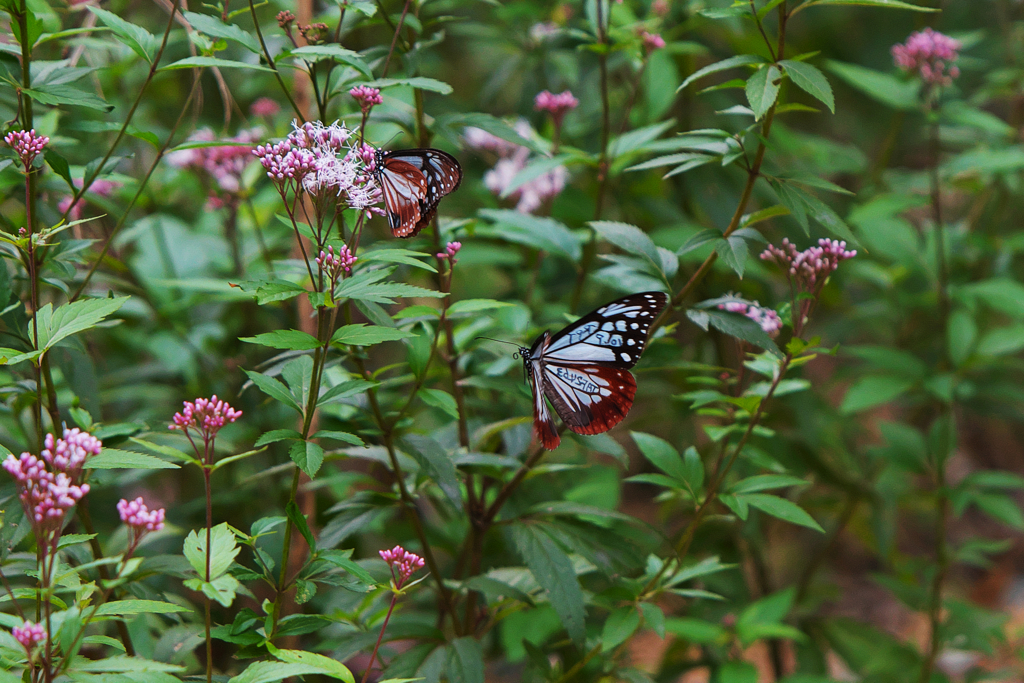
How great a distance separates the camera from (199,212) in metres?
2.23

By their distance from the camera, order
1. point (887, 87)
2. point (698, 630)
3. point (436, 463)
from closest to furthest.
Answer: point (436, 463) < point (698, 630) < point (887, 87)

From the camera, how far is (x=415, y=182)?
109 centimetres

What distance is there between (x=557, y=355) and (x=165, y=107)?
2063mm

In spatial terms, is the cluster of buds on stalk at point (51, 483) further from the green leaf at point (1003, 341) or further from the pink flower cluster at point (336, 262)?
the green leaf at point (1003, 341)

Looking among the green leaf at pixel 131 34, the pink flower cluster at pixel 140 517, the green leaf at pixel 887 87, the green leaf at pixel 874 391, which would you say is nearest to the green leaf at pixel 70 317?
the pink flower cluster at pixel 140 517

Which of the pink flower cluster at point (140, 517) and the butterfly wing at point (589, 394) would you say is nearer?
the pink flower cluster at point (140, 517)

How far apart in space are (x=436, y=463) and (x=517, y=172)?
0.90 meters

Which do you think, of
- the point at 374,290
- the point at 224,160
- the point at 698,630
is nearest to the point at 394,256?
the point at 374,290

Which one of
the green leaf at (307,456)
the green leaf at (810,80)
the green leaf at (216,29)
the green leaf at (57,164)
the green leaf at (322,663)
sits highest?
the green leaf at (216,29)

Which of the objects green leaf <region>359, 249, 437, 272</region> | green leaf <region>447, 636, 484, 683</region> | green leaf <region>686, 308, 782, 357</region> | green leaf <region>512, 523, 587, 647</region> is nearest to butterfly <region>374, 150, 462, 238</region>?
green leaf <region>359, 249, 437, 272</region>

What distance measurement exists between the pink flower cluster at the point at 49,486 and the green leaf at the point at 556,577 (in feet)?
2.04

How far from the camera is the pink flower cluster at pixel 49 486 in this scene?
0.66 metres

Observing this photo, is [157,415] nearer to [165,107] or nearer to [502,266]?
[502,266]

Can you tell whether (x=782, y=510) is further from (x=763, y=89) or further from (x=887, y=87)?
(x=887, y=87)
